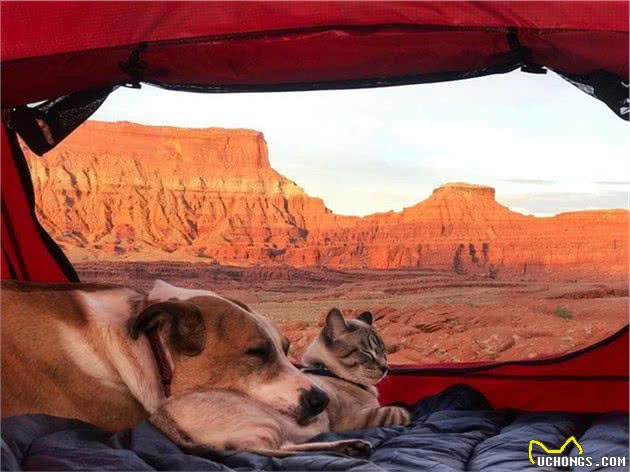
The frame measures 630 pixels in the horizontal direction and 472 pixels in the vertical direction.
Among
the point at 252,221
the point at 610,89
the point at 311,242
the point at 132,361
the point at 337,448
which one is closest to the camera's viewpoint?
the point at 337,448

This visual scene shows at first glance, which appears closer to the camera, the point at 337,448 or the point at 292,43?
the point at 337,448

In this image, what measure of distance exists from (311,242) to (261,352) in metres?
11.7

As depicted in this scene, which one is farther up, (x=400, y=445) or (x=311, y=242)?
(x=311, y=242)

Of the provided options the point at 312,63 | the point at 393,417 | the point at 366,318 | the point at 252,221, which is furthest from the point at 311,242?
the point at 393,417

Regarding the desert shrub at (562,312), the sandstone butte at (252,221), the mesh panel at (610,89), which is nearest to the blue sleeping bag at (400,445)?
the mesh panel at (610,89)

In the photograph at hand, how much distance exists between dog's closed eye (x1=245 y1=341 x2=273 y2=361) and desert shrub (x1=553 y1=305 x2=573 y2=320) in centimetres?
954

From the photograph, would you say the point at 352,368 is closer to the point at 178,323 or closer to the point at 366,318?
the point at 366,318

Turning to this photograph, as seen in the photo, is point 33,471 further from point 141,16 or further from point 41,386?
point 141,16

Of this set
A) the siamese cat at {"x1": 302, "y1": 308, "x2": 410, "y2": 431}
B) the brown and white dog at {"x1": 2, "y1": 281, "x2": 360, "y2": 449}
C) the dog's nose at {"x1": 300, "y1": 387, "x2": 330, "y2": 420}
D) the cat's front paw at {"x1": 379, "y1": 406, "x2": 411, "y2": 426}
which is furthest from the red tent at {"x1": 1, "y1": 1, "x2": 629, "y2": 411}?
the dog's nose at {"x1": 300, "y1": 387, "x2": 330, "y2": 420}

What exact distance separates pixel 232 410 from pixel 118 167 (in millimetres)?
13967

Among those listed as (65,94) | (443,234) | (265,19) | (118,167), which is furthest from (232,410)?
(118,167)

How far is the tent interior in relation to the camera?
7.18 ft

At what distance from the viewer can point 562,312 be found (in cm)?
1180

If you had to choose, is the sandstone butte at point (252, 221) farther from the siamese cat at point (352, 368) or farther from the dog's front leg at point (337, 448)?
the dog's front leg at point (337, 448)
